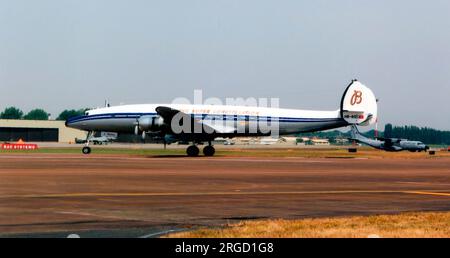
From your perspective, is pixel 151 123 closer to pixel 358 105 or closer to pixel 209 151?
pixel 209 151

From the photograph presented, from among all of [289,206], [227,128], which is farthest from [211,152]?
[289,206]

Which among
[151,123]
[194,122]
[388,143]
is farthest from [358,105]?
[388,143]

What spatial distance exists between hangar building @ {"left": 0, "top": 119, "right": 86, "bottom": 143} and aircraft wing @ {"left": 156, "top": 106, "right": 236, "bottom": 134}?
298ft

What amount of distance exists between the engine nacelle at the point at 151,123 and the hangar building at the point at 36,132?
90689mm

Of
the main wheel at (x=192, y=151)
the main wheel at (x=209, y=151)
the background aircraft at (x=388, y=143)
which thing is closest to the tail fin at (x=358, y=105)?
the main wheel at (x=209, y=151)

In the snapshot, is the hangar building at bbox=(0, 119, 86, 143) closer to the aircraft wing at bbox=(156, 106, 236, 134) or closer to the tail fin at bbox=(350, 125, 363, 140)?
the tail fin at bbox=(350, 125, 363, 140)

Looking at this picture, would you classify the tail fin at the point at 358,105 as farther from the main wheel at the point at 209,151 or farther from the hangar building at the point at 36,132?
the hangar building at the point at 36,132

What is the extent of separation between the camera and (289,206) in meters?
20.3

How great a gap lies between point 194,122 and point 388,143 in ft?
135

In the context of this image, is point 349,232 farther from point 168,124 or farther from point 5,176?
point 168,124

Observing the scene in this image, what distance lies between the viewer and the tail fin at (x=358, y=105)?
224 ft

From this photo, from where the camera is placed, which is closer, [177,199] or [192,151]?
[177,199]

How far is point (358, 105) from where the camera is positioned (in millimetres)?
69062
